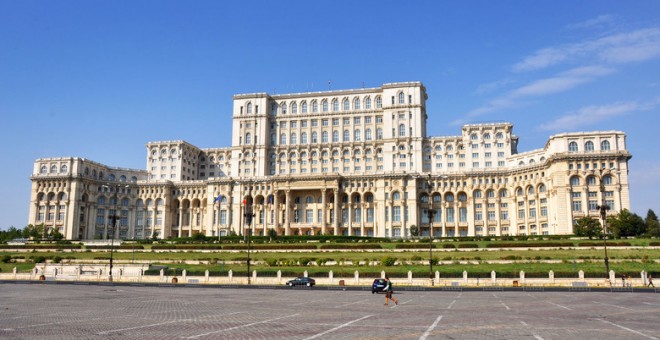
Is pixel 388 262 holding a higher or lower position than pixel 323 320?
higher

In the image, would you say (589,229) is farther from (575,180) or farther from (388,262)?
(388,262)

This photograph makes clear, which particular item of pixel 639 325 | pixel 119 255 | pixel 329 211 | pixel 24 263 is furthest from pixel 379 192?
pixel 639 325

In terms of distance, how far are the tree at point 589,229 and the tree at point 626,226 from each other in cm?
248

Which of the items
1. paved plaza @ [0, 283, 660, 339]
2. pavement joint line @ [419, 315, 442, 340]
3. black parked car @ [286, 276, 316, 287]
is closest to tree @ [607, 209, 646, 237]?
black parked car @ [286, 276, 316, 287]

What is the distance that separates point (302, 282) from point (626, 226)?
61.7m

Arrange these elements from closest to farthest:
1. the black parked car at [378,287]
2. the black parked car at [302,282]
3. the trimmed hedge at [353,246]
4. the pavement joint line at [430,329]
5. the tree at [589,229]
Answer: the pavement joint line at [430,329]
the black parked car at [378,287]
the black parked car at [302,282]
the trimmed hedge at [353,246]
the tree at [589,229]

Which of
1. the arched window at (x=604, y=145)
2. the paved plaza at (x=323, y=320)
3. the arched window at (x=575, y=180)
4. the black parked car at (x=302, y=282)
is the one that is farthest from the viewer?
the arched window at (x=604, y=145)

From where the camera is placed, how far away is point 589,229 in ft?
283

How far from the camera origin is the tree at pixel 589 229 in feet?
280

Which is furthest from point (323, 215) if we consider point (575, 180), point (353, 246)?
point (575, 180)

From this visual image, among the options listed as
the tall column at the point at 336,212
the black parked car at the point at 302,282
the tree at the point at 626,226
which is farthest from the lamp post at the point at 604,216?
the tall column at the point at 336,212

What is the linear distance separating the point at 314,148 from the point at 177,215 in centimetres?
3983

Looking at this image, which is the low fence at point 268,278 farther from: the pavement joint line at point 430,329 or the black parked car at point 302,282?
the pavement joint line at point 430,329

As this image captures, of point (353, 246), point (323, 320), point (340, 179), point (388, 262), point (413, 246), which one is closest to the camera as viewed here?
point (323, 320)
